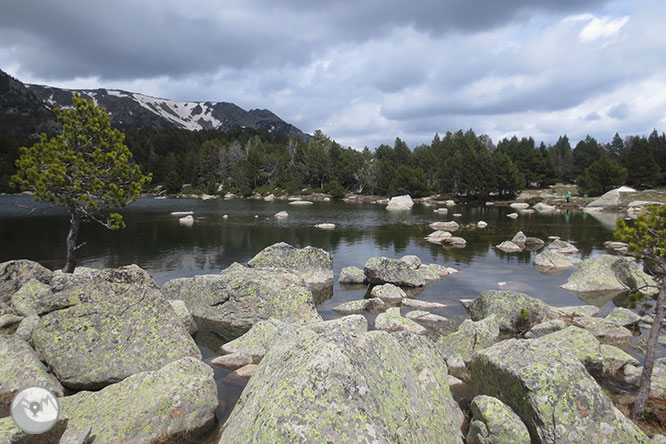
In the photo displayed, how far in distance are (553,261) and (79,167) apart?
40.8 metres

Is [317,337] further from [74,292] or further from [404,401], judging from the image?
[74,292]

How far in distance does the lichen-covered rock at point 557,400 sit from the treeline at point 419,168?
124 meters

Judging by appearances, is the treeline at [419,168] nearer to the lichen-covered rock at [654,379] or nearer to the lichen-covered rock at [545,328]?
the lichen-covered rock at [545,328]

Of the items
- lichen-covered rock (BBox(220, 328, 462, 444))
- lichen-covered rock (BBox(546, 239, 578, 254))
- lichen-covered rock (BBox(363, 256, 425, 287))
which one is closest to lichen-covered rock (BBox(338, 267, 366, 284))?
lichen-covered rock (BBox(363, 256, 425, 287))

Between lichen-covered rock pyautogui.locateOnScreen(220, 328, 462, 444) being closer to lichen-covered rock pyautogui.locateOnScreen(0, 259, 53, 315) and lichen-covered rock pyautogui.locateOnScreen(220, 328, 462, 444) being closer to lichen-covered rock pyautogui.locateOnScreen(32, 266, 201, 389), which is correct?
lichen-covered rock pyautogui.locateOnScreen(32, 266, 201, 389)

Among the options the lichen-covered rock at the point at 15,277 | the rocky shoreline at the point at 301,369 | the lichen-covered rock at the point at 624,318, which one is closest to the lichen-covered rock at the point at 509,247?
the lichen-covered rock at the point at 624,318

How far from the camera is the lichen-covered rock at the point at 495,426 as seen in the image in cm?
927

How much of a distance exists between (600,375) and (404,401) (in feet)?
32.5

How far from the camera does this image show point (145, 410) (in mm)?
9820

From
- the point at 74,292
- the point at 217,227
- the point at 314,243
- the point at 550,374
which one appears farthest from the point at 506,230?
the point at 74,292

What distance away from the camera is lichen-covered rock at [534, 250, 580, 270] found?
35844 mm

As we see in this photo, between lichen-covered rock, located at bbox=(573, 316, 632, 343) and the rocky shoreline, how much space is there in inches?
3.5

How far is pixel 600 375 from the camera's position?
14.1 meters

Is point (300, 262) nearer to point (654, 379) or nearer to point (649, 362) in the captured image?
point (654, 379)
